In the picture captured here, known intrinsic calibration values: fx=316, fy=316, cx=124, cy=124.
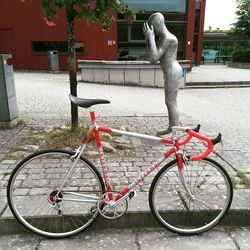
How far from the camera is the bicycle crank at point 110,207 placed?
291 cm

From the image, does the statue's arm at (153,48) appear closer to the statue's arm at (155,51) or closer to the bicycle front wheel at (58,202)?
the statue's arm at (155,51)

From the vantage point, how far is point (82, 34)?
59.8 ft

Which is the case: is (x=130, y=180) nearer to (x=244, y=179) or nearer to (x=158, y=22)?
(x=244, y=179)

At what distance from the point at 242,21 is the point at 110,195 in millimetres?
24874

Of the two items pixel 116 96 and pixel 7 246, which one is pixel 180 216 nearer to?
pixel 7 246

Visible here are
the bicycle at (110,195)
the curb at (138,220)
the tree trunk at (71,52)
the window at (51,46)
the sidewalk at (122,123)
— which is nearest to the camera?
the bicycle at (110,195)

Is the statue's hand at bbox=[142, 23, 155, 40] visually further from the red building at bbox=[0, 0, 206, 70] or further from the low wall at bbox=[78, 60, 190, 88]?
the red building at bbox=[0, 0, 206, 70]

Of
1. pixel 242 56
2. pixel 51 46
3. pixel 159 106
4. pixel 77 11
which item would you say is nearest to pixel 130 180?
pixel 77 11

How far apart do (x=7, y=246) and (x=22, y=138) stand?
2806 mm

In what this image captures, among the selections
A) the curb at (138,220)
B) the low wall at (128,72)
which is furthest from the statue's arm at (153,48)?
the low wall at (128,72)

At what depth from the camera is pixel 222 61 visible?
3144cm

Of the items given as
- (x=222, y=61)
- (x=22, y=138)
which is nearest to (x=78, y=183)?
(x=22, y=138)

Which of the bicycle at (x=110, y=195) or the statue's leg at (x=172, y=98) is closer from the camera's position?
the bicycle at (x=110, y=195)

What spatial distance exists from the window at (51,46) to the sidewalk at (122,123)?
5.01m
